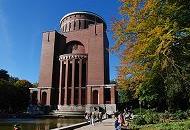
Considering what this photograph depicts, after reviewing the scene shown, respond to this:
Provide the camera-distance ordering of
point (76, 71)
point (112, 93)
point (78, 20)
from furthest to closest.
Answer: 1. point (78, 20)
2. point (76, 71)
3. point (112, 93)

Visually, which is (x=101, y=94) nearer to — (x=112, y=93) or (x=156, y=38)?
(x=112, y=93)

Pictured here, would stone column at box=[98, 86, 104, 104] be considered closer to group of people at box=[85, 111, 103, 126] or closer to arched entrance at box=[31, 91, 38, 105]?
arched entrance at box=[31, 91, 38, 105]

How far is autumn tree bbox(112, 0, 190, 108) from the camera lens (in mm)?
10773

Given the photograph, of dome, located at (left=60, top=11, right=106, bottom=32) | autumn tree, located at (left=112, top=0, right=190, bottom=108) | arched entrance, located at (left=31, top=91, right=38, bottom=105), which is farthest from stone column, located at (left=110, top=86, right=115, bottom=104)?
autumn tree, located at (left=112, top=0, right=190, bottom=108)

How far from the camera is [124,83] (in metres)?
17.3

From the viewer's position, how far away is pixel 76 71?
55.2 m

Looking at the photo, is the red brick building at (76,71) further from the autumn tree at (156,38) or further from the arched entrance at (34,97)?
the autumn tree at (156,38)

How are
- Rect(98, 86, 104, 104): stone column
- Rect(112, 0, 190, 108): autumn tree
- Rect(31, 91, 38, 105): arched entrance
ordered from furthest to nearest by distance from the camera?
Rect(31, 91, 38, 105): arched entrance → Rect(98, 86, 104, 104): stone column → Rect(112, 0, 190, 108): autumn tree

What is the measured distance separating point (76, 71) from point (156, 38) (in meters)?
44.7

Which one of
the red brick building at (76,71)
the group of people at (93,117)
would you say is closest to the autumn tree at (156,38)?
the group of people at (93,117)

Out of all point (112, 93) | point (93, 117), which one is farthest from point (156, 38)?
point (112, 93)

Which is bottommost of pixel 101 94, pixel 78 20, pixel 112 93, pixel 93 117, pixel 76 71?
pixel 93 117

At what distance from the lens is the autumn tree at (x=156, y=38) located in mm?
10773

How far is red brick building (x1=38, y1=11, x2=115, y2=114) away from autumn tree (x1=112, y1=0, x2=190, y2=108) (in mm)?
36346
